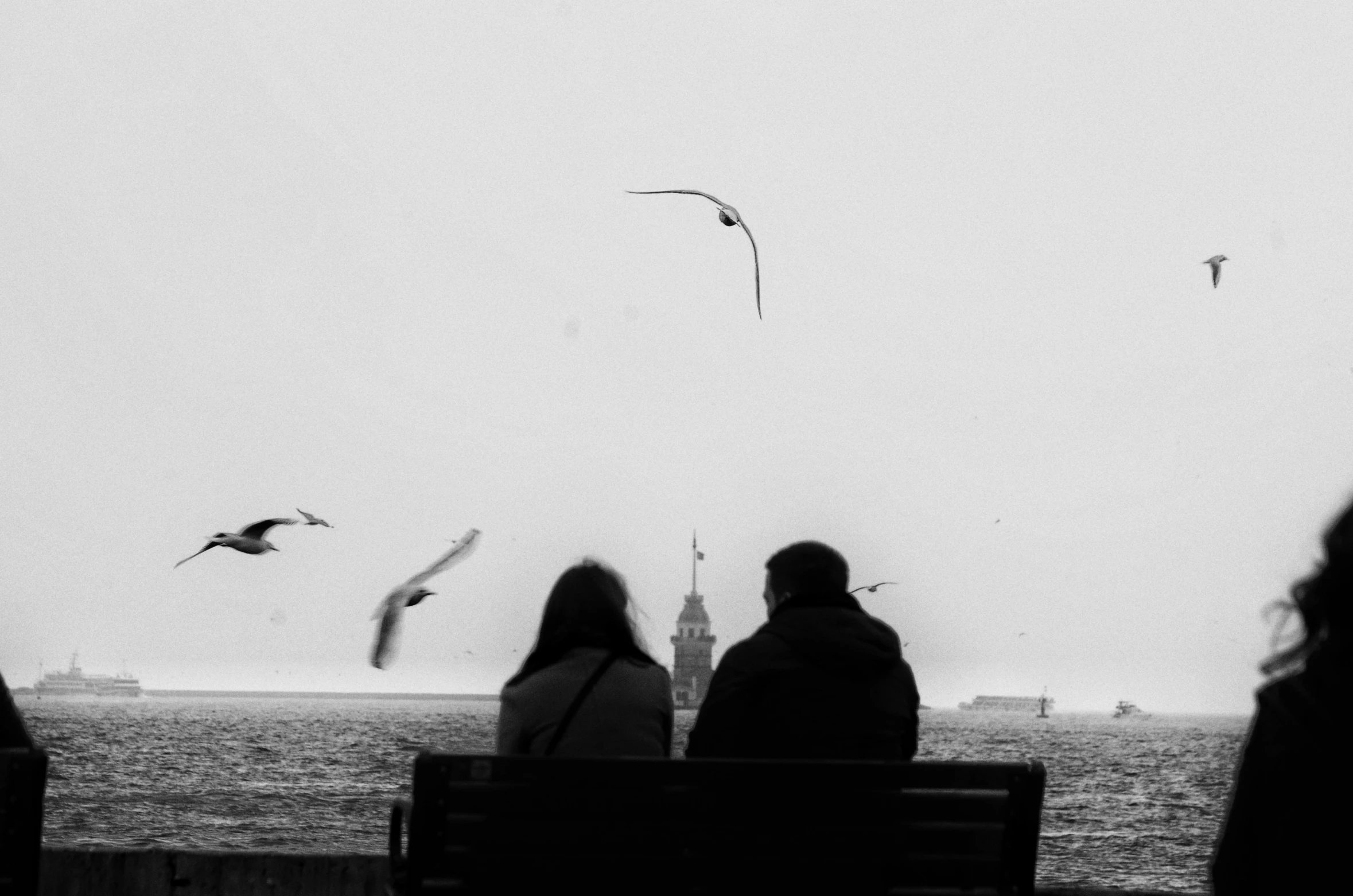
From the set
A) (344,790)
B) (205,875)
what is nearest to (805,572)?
(205,875)

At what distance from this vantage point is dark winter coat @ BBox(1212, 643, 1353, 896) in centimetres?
186

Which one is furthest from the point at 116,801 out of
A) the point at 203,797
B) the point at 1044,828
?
the point at 1044,828

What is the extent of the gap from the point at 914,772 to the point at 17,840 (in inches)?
68.6

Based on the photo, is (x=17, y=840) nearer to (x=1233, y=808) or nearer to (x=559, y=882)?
(x=559, y=882)

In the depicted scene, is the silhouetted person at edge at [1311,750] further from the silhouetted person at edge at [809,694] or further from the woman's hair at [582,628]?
the woman's hair at [582,628]

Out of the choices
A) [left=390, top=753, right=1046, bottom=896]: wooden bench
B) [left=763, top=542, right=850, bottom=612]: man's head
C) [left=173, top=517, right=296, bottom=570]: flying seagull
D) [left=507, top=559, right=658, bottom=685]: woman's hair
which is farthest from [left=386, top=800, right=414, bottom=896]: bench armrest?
[left=173, top=517, right=296, bottom=570]: flying seagull

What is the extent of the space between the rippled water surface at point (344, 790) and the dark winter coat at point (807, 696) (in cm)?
73

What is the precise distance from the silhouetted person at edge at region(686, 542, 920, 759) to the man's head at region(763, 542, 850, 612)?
106 mm

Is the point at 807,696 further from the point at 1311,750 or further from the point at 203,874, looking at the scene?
the point at 203,874

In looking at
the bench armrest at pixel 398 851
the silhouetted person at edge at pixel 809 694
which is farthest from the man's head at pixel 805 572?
the bench armrest at pixel 398 851

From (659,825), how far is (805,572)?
115 cm

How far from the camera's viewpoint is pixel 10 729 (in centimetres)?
288

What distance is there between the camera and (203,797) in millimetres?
46125

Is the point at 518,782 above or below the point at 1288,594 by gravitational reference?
below
